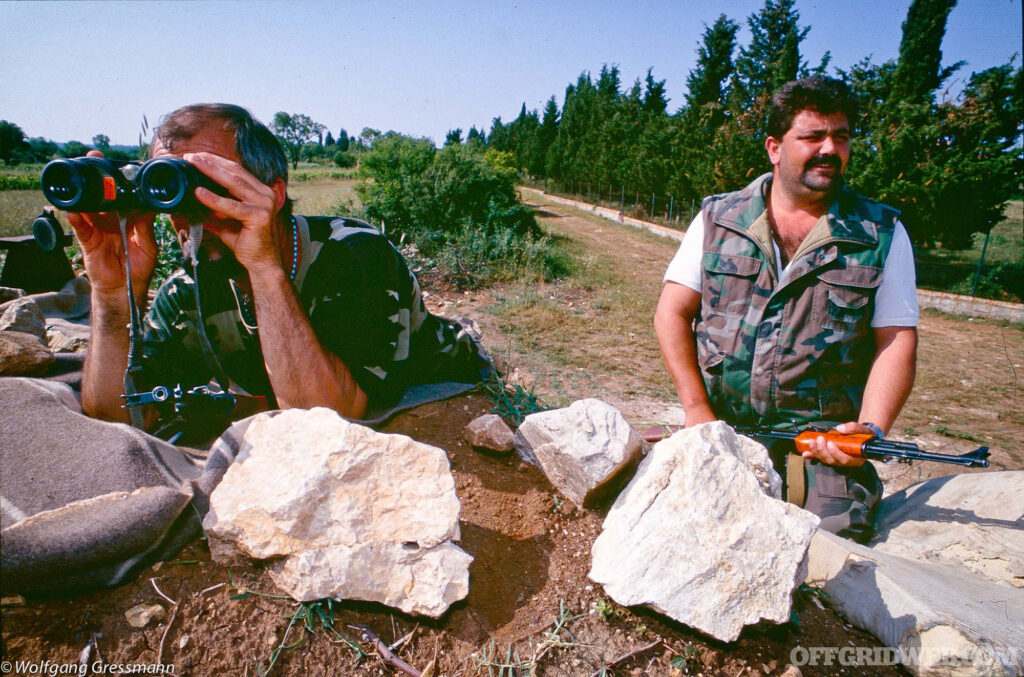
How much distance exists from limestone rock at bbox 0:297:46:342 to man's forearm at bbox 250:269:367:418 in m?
1.71

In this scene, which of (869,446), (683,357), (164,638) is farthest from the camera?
(683,357)

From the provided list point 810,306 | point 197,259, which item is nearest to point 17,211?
point 197,259

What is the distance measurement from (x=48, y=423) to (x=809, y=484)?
3.11m

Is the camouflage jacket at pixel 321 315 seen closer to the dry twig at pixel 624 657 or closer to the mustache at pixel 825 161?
the dry twig at pixel 624 657

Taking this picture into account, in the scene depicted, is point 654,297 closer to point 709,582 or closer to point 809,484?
point 809,484

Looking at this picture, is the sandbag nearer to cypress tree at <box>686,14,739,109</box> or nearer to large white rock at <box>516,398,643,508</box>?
large white rock at <box>516,398,643,508</box>

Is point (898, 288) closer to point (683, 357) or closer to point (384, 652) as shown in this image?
point (683, 357)

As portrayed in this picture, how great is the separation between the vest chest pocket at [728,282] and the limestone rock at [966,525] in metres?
1.17

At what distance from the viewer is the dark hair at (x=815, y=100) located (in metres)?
2.51

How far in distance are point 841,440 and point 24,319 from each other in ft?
13.3

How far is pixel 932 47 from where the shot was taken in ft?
38.1

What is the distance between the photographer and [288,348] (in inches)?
68.9

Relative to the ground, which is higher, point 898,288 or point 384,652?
point 898,288

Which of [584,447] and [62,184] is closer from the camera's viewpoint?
[62,184]
